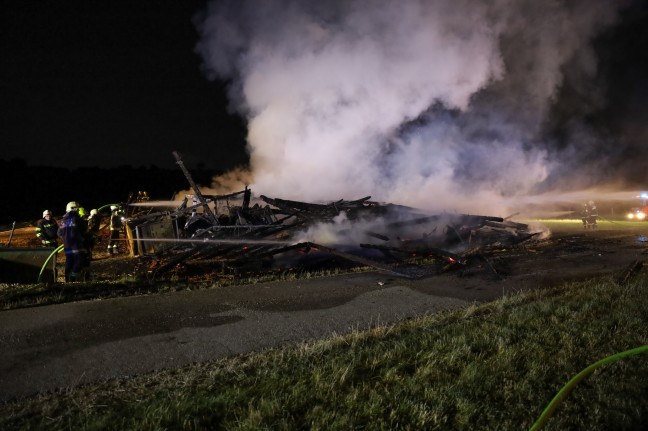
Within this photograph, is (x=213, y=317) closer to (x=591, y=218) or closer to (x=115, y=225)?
(x=115, y=225)

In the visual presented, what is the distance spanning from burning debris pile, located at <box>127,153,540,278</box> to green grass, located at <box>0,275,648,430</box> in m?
4.35

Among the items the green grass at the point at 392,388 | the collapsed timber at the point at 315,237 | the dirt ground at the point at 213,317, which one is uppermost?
the collapsed timber at the point at 315,237

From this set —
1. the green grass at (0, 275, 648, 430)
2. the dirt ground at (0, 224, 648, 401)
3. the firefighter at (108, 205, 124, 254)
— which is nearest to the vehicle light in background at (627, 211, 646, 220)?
the dirt ground at (0, 224, 648, 401)

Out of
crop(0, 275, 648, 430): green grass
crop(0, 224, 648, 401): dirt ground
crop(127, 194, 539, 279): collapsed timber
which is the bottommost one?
crop(0, 275, 648, 430): green grass

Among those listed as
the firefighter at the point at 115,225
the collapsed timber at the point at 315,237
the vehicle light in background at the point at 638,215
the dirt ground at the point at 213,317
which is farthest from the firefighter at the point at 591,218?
the firefighter at the point at 115,225

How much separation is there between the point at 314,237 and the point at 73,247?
5912 mm

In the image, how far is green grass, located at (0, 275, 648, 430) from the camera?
10.3 ft

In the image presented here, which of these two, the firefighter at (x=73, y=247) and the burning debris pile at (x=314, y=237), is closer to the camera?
the firefighter at (x=73, y=247)

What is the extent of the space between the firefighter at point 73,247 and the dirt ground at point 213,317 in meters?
0.75

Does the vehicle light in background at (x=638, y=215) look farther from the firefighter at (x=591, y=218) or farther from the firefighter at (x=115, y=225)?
the firefighter at (x=115, y=225)

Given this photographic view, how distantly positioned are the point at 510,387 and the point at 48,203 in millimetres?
45140

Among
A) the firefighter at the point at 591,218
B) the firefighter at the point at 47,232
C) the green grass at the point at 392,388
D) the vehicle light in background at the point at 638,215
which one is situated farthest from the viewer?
the vehicle light in background at the point at 638,215

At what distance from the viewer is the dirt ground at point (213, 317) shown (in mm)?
4297

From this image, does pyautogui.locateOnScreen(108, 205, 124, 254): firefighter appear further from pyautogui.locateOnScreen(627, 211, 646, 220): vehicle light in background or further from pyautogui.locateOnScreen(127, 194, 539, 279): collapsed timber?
pyautogui.locateOnScreen(627, 211, 646, 220): vehicle light in background
